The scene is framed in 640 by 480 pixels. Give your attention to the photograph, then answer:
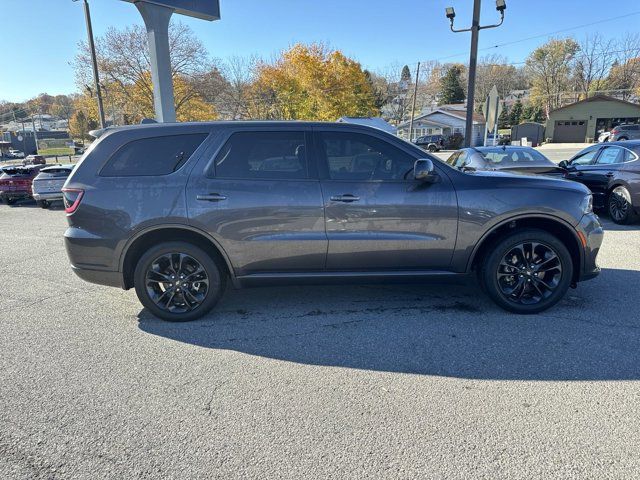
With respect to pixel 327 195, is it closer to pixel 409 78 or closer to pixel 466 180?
pixel 466 180

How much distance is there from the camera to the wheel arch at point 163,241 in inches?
151

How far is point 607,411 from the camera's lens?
2.59 meters

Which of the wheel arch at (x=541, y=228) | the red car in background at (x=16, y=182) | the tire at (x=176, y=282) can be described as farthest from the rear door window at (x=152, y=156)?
the red car in background at (x=16, y=182)

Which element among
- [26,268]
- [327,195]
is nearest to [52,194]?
[26,268]

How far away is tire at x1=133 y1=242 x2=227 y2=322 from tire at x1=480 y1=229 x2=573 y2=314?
105 inches

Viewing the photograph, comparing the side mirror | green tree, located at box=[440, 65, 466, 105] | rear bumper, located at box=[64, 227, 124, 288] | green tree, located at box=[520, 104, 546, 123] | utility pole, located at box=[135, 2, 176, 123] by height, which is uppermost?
green tree, located at box=[440, 65, 466, 105]

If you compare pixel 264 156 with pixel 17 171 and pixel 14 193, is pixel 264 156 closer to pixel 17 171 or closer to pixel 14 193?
pixel 14 193

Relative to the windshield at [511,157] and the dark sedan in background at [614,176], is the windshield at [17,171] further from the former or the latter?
the dark sedan in background at [614,176]

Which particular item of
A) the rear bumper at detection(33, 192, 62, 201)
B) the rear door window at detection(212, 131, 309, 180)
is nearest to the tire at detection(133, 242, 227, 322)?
the rear door window at detection(212, 131, 309, 180)

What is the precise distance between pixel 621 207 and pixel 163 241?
832 cm

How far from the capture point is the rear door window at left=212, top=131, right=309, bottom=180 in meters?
3.84

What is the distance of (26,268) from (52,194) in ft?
29.6

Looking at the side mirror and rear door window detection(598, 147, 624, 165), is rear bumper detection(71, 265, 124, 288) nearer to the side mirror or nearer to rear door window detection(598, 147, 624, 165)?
the side mirror

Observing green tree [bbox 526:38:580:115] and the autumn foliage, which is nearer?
the autumn foliage
